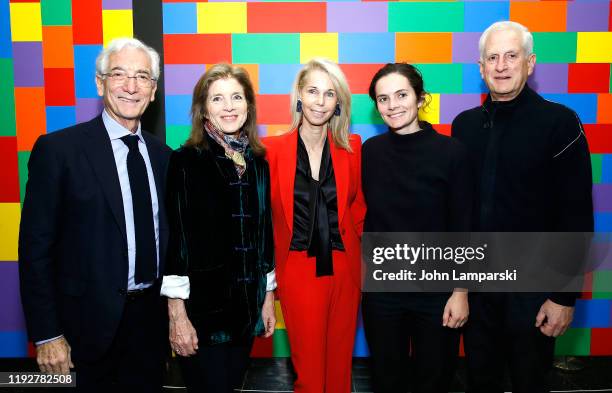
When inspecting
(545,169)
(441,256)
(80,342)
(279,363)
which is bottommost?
(279,363)

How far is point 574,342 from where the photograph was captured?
3352 mm

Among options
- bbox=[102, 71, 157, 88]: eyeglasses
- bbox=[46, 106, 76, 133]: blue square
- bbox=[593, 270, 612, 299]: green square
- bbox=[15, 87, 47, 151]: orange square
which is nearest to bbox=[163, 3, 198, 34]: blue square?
bbox=[46, 106, 76, 133]: blue square

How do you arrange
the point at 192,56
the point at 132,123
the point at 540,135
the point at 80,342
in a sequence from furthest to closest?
1. the point at 192,56
2. the point at 540,135
3. the point at 132,123
4. the point at 80,342

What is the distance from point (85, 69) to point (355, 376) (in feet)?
9.17

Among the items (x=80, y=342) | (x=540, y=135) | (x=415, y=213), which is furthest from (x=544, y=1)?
(x=80, y=342)

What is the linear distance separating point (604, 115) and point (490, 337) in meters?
2.08

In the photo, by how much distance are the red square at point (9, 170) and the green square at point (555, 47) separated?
371cm

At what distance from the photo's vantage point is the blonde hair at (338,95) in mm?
2148

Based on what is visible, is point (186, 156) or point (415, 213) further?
point (415, 213)

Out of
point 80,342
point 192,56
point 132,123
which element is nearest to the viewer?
point 80,342

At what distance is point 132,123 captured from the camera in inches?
75.1

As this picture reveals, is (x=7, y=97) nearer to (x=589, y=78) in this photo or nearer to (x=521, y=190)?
(x=521, y=190)

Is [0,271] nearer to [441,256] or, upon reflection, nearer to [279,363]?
[279,363]

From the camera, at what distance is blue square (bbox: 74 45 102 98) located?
3141 millimetres
